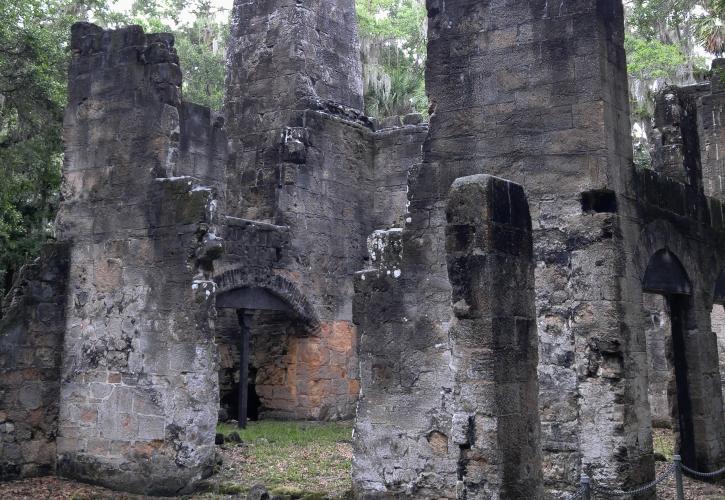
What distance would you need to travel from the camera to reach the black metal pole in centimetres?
1407

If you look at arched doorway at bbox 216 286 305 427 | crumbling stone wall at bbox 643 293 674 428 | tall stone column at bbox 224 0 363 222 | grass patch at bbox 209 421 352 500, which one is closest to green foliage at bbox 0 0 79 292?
tall stone column at bbox 224 0 363 222

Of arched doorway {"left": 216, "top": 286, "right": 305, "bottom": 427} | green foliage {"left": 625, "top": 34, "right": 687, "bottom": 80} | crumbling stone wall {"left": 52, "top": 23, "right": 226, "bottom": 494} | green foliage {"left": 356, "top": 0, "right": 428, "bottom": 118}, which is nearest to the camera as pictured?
crumbling stone wall {"left": 52, "top": 23, "right": 226, "bottom": 494}

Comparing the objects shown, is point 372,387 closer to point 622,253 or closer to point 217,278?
point 622,253

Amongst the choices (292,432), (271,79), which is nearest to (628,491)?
(292,432)

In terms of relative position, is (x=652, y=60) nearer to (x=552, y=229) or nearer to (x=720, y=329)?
(x=720, y=329)

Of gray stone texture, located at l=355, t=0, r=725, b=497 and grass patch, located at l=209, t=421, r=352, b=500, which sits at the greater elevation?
gray stone texture, located at l=355, t=0, r=725, b=497

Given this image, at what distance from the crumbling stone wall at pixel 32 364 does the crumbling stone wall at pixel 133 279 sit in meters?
0.14

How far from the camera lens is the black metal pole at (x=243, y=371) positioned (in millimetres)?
14070

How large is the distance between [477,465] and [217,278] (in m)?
8.46

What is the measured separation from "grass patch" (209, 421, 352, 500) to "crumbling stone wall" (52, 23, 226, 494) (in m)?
0.81

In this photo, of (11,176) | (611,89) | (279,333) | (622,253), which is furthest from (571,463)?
(11,176)

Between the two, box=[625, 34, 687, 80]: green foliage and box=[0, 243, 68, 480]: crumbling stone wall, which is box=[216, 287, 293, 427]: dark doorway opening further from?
box=[625, 34, 687, 80]: green foliage

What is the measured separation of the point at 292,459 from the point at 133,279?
10.9ft

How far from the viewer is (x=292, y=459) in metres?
11.1
